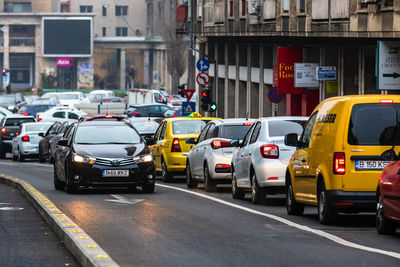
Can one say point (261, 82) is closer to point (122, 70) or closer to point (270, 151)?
point (270, 151)

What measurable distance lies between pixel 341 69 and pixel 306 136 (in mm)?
21488

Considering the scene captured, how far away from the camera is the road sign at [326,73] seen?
120 ft

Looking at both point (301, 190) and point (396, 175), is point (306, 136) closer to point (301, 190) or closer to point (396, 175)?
point (301, 190)

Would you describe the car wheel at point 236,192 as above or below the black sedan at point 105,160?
below

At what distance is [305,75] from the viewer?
129 ft

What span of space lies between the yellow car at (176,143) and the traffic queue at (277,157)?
2 centimetres

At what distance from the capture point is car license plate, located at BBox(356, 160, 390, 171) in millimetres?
14188

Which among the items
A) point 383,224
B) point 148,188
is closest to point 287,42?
point 148,188

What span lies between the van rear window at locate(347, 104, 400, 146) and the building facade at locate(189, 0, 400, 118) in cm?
1518

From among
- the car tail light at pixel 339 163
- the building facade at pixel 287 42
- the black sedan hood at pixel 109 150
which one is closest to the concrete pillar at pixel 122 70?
the building facade at pixel 287 42

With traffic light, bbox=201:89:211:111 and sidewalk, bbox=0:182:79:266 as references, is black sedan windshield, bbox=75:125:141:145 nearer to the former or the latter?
sidewalk, bbox=0:182:79:266

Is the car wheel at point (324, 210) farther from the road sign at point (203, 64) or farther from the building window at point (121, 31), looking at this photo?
the building window at point (121, 31)

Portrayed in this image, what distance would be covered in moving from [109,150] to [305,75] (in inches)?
735

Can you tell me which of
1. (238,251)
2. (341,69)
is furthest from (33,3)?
(238,251)
